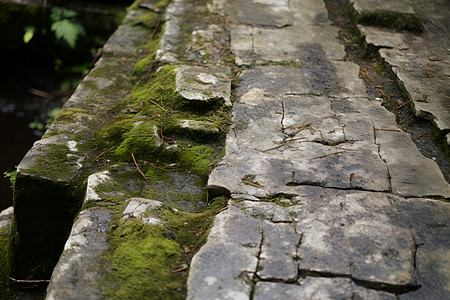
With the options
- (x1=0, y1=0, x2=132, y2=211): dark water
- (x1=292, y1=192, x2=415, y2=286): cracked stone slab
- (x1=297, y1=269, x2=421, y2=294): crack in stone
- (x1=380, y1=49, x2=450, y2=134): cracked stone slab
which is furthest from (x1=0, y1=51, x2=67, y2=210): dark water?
(x1=380, y1=49, x2=450, y2=134): cracked stone slab

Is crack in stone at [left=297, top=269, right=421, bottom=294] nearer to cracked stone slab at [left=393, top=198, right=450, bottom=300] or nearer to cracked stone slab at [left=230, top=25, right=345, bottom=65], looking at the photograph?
cracked stone slab at [left=393, top=198, right=450, bottom=300]

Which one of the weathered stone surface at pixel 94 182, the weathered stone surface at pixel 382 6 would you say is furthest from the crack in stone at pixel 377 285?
the weathered stone surface at pixel 382 6

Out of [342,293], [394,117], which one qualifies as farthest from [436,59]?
[342,293]

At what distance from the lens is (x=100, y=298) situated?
157 cm

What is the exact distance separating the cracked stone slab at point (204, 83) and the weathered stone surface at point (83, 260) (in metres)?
1.12

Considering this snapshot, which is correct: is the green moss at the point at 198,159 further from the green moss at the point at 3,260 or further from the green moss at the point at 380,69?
the green moss at the point at 380,69

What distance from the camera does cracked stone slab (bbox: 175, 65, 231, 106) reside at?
111 inches

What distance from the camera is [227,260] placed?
1717 millimetres

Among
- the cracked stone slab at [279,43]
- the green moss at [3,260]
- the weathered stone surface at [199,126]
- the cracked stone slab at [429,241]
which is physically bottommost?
the green moss at [3,260]

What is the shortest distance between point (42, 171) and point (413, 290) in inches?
74.7

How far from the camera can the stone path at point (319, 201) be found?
5.41 feet

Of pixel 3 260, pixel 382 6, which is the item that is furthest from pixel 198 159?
pixel 382 6

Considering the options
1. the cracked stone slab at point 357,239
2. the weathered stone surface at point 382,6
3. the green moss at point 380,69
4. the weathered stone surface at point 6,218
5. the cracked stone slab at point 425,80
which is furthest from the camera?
the weathered stone surface at point 382,6

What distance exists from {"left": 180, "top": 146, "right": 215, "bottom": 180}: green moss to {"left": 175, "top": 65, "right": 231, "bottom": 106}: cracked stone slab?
0.45 m
